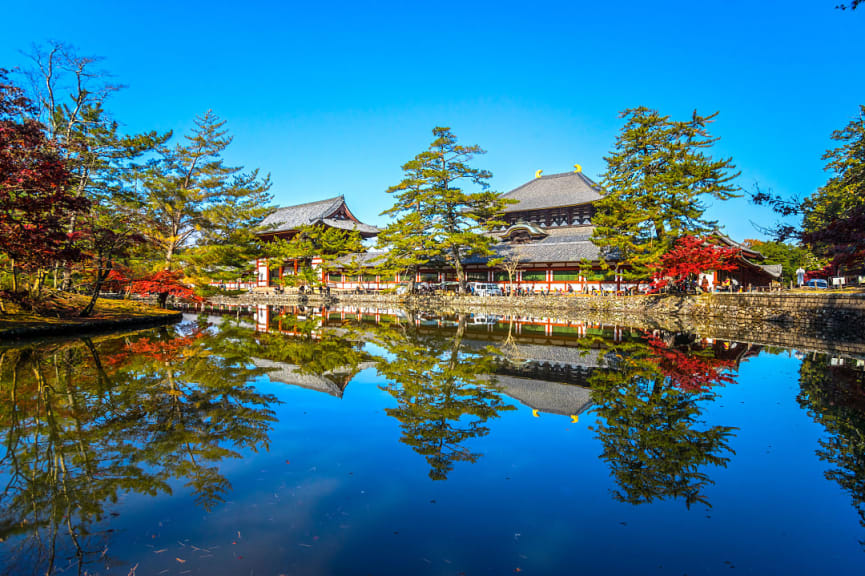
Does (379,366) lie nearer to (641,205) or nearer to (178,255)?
(178,255)

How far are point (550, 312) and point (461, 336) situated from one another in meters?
13.7

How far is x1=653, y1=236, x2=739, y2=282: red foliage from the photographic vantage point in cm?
2205

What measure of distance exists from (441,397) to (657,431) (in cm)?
280

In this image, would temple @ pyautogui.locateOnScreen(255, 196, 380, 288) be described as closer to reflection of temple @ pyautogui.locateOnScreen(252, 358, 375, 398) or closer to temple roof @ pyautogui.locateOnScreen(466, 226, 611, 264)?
temple roof @ pyautogui.locateOnScreen(466, 226, 611, 264)

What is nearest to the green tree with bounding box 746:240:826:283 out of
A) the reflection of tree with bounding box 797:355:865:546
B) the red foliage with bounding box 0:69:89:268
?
the reflection of tree with bounding box 797:355:865:546

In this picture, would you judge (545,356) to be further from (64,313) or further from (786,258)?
(786,258)

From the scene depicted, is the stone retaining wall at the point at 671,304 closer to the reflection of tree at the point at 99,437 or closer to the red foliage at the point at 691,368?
the red foliage at the point at 691,368

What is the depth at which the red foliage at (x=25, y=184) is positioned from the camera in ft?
32.9

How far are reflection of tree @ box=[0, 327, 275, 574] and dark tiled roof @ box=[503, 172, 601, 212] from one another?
3388 cm

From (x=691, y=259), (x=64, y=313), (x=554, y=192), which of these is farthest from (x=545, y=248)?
(x=64, y=313)

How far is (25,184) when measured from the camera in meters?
10.3

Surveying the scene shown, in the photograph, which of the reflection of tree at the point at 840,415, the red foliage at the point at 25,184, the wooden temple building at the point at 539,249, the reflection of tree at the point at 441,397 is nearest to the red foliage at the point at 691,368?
the reflection of tree at the point at 840,415

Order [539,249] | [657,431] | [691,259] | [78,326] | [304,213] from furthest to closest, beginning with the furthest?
1. [304,213]
2. [539,249]
3. [691,259]
4. [78,326]
5. [657,431]

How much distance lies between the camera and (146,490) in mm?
3549
